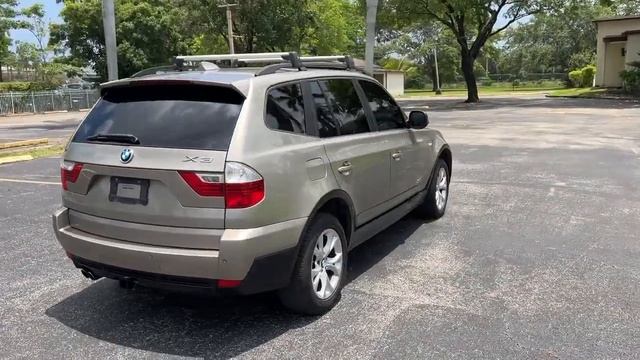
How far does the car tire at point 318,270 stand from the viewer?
397 centimetres

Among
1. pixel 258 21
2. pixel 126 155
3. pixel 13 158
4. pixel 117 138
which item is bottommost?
pixel 13 158

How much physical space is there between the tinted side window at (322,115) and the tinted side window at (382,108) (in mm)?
827

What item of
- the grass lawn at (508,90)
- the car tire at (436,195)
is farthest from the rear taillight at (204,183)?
the grass lawn at (508,90)

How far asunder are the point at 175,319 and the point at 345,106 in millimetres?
2166

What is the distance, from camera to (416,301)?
4457 mm

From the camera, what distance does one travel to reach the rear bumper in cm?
354

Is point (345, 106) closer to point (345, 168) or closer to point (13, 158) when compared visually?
point (345, 168)

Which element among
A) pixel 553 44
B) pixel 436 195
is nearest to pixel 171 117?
pixel 436 195

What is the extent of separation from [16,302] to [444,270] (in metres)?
3.55

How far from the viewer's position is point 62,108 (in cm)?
4116

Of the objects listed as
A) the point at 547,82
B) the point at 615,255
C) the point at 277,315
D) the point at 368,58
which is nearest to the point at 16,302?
the point at 277,315

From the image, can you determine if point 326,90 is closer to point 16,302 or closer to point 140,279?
point 140,279

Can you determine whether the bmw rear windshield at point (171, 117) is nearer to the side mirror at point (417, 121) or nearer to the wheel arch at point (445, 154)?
the side mirror at point (417, 121)

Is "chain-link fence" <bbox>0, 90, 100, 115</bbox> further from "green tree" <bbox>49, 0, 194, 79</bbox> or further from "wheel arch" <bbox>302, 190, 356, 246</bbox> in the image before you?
"wheel arch" <bbox>302, 190, 356, 246</bbox>
